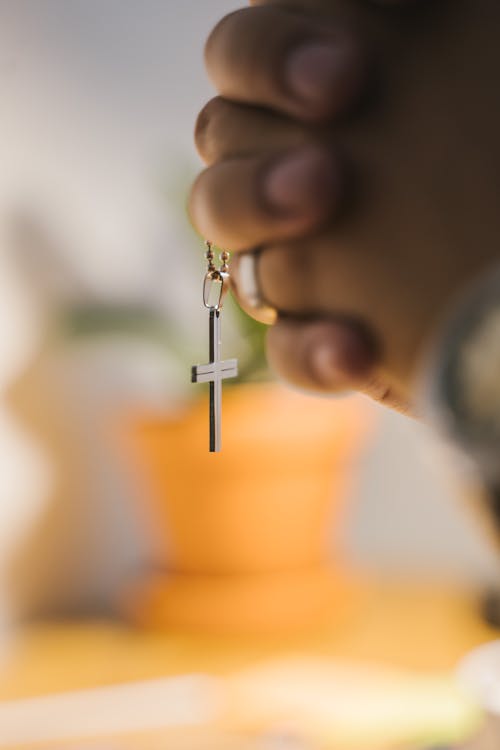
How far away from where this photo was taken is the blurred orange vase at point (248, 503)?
0.86 metres

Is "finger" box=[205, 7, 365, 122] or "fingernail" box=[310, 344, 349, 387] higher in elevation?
"finger" box=[205, 7, 365, 122]

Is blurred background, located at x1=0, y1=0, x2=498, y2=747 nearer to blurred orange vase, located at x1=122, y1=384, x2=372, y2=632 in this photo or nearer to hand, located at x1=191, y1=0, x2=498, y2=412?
blurred orange vase, located at x1=122, y1=384, x2=372, y2=632

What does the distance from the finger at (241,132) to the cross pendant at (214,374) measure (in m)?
0.10

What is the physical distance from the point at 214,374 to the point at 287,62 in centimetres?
19

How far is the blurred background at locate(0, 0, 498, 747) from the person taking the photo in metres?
0.88

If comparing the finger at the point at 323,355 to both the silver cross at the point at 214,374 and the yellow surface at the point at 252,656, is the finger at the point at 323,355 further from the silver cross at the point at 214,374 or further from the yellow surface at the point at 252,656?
the yellow surface at the point at 252,656

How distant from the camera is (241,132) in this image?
31 centimetres

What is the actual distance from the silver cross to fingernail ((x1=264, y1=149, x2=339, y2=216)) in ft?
0.46

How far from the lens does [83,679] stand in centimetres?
81

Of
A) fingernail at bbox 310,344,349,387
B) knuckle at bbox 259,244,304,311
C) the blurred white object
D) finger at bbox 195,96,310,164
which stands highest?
finger at bbox 195,96,310,164

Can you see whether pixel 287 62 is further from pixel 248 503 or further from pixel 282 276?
pixel 248 503

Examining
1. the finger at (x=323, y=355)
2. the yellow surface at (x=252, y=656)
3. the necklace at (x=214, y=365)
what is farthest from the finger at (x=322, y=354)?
the yellow surface at (x=252, y=656)

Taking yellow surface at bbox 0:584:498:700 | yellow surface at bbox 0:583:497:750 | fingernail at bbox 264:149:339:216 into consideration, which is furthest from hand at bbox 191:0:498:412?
yellow surface at bbox 0:584:498:700

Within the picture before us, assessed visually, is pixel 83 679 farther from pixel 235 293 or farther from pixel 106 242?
pixel 235 293
